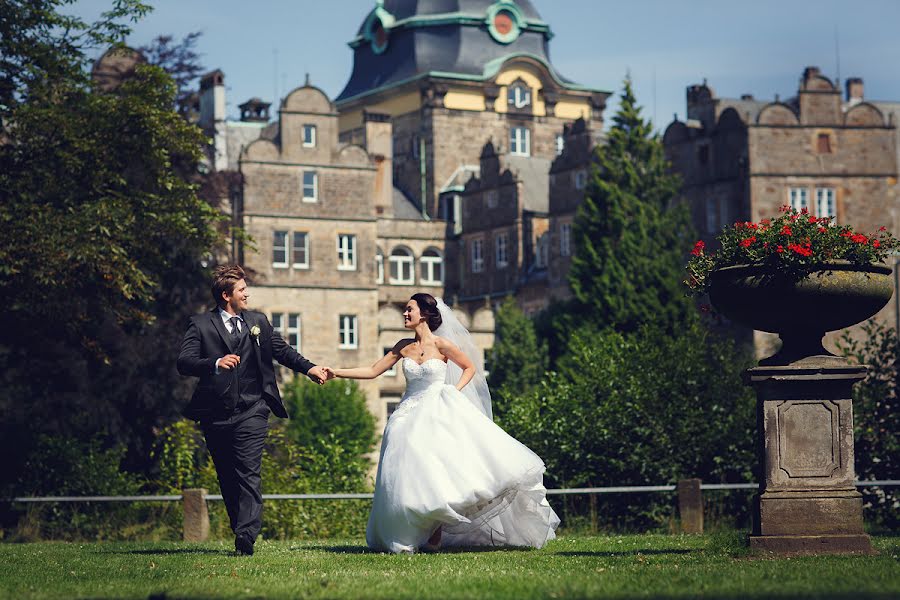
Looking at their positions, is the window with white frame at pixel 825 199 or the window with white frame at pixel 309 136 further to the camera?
the window with white frame at pixel 309 136

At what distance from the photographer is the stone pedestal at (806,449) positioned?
1343cm

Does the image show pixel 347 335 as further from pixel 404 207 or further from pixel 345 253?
pixel 404 207

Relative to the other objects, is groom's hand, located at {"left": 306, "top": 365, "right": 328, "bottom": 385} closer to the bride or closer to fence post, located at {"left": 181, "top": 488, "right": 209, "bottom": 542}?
the bride

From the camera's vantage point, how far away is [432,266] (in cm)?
8694

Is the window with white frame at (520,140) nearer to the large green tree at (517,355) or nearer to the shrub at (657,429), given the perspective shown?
the large green tree at (517,355)

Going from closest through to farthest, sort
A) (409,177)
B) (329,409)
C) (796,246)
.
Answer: (796,246), (329,409), (409,177)

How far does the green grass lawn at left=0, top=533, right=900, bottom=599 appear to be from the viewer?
10.5m

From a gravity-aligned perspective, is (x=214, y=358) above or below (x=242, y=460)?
above

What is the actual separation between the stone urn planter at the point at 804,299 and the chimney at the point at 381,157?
73836 millimetres

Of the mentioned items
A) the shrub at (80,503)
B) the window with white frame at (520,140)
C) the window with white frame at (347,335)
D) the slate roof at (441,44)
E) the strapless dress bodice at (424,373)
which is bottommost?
the shrub at (80,503)

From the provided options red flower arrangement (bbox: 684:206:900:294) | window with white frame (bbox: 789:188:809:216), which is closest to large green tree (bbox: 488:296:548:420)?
window with white frame (bbox: 789:188:809:216)

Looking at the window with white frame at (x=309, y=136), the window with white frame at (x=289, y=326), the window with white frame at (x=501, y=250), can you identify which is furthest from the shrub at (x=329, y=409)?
the window with white frame at (x=501, y=250)

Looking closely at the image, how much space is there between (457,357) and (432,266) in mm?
71651

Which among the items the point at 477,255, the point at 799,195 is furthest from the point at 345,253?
the point at 799,195
